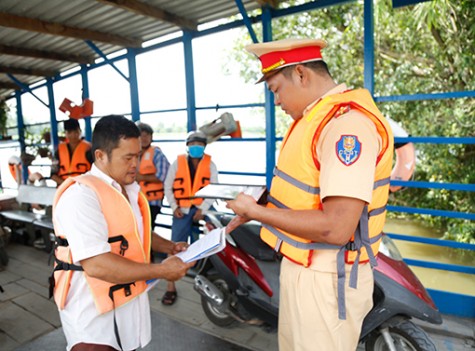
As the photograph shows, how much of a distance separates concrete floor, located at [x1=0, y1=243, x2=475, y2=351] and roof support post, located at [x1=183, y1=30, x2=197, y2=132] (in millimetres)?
2022

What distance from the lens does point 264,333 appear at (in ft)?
Result: 8.95

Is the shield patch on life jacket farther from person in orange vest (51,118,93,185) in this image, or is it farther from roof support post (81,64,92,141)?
roof support post (81,64,92,141)

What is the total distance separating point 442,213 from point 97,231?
9.32 feet

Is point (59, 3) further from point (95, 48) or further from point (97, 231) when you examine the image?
point (97, 231)

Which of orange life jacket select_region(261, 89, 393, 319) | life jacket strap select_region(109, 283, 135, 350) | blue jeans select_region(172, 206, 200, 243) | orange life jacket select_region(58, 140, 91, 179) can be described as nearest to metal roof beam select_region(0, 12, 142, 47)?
orange life jacket select_region(58, 140, 91, 179)

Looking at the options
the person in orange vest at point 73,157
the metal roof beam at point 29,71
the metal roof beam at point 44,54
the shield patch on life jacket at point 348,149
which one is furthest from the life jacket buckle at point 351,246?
the metal roof beam at point 29,71

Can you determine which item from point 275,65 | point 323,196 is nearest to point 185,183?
point 275,65

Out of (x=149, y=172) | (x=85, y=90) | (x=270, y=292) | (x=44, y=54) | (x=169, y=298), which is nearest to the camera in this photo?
(x=270, y=292)

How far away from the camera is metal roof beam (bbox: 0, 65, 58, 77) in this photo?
247 inches

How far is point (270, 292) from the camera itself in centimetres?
233

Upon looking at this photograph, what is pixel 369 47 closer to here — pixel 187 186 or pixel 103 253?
pixel 187 186

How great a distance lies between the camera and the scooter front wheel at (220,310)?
2.55 metres

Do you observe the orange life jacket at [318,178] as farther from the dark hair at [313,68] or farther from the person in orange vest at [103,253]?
the person in orange vest at [103,253]

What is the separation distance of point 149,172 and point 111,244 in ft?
8.70
